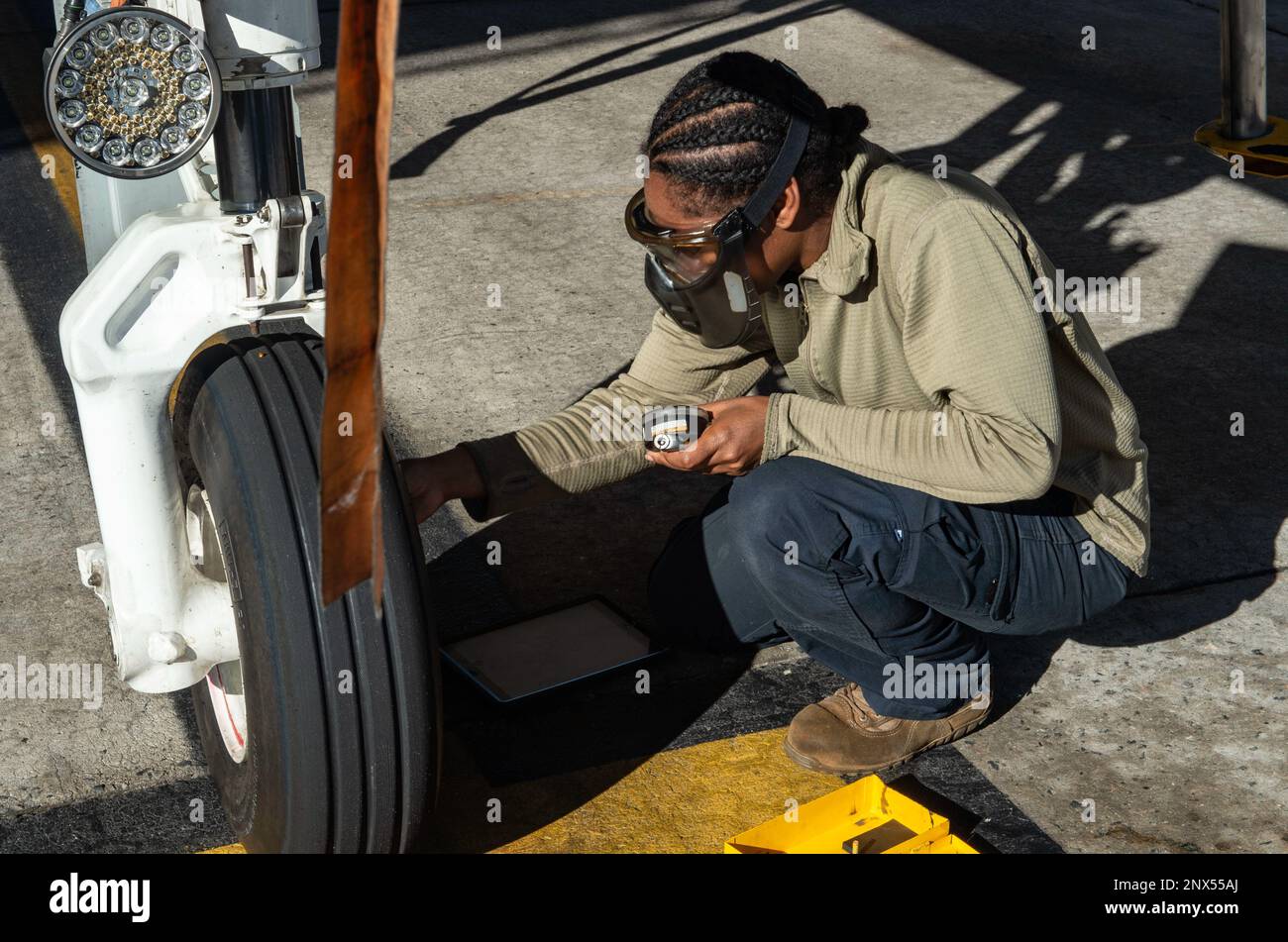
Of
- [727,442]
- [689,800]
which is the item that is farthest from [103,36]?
[689,800]

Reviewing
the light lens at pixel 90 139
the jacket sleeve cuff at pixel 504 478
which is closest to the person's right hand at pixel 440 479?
the jacket sleeve cuff at pixel 504 478

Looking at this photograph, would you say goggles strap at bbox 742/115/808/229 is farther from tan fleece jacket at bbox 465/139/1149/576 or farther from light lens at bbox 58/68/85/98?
light lens at bbox 58/68/85/98

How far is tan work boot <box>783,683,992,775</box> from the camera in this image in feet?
8.63

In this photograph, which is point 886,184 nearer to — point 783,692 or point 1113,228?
point 783,692

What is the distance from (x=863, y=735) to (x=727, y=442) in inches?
25.6

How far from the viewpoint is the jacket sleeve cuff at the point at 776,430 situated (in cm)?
242

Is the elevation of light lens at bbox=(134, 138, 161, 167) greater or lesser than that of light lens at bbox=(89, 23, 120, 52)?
lesser

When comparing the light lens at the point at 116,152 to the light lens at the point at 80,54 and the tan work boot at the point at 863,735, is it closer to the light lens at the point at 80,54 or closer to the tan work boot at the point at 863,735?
the light lens at the point at 80,54

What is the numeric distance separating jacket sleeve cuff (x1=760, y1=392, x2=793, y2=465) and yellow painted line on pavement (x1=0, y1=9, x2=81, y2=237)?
A: 3.38 meters

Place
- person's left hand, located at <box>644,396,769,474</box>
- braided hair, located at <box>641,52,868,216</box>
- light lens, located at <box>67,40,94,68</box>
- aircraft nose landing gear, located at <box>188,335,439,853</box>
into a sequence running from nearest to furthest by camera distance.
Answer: light lens, located at <box>67,40,94,68</box>, aircraft nose landing gear, located at <box>188,335,439,853</box>, braided hair, located at <box>641,52,868,216</box>, person's left hand, located at <box>644,396,769,474</box>

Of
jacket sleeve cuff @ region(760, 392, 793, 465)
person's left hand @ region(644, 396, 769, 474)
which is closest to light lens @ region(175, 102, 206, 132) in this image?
person's left hand @ region(644, 396, 769, 474)

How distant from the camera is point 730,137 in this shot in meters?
2.17
